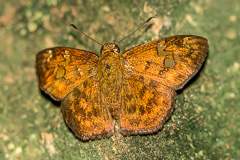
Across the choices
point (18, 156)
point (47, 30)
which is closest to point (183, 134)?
point (18, 156)

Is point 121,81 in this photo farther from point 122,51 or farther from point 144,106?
point 122,51

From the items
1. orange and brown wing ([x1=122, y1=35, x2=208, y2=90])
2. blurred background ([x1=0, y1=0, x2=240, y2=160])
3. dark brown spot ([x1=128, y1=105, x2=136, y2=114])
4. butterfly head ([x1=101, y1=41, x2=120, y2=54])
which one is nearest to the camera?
orange and brown wing ([x1=122, y1=35, x2=208, y2=90])

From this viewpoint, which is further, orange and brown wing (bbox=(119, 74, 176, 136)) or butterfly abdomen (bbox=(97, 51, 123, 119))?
butterfly abdomen (bbox=(97, 51, 123, 119))

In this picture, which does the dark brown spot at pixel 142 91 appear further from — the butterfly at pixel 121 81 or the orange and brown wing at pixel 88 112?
the orange and brown wing at pixel 88 112

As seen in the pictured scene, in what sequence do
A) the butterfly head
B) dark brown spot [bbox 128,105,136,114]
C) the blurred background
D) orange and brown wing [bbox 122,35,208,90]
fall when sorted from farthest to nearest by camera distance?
the blurred background → the butterfly head → dark brown spot [bbox 128,105,136,114] → orange and brown wing [bbox 122,35,208,90]

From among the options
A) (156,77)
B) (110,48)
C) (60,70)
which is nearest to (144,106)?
(156,77)

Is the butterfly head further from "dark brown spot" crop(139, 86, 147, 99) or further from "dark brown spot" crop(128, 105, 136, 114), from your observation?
"dark brown spot" crop(128, 105, 136, 114)

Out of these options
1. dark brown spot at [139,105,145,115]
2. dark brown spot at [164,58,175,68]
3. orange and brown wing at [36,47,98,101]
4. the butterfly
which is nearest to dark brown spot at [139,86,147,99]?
the butterfly
